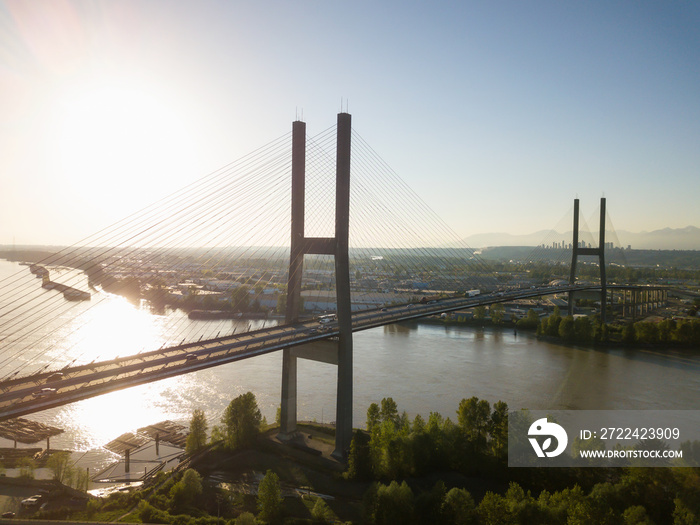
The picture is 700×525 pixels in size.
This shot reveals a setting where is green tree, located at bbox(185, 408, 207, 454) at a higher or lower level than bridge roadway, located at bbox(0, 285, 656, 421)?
lower

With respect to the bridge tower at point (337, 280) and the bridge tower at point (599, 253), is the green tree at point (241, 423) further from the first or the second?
the bridge tower at point (599, 253)

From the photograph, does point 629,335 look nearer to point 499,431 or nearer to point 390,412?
point 499,431

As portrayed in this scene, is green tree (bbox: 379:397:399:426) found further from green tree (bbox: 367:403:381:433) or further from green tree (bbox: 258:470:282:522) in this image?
green tree (bbox: 258:470:282:522)

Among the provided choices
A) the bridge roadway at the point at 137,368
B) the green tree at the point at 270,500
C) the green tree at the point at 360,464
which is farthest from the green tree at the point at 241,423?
the green tree at the point at 270,500

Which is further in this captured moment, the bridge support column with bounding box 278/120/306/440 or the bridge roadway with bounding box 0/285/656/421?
the bridge support column with bounding box 278/120/306/440

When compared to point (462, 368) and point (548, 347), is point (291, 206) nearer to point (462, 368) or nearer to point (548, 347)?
point (462, 368)

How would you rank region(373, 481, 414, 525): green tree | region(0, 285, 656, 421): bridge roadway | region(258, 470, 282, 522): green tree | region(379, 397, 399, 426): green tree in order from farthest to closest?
region(379, 397, 399, 426): green tree
region(258, 470, 282, 522): green tree
region(373, 481, 414, 525): green tree
region(0, 285, 656, 421): bridge roadway

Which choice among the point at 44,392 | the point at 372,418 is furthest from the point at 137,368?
the point at 372,418

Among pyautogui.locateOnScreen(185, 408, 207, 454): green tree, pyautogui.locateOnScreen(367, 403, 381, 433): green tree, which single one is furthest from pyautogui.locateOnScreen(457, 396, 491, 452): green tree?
pyautogui.locateOnScreen(185, 408, 207, 454): green tree
